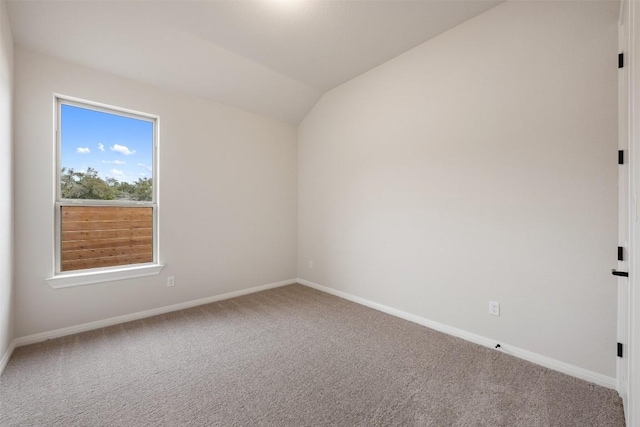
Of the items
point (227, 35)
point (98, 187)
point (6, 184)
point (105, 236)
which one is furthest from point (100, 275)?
point (227, 35)

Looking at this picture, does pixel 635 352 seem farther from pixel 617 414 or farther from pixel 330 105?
pixel 330 105

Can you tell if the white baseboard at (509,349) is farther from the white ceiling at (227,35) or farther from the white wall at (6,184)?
the white wall at (6,184)

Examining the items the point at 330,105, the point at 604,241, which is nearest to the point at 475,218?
the point at 604,241

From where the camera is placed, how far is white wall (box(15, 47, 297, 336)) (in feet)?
7.91

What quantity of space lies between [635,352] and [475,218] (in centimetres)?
139

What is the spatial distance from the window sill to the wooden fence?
11 centimetres

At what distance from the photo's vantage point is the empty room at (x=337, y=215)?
1756 mm

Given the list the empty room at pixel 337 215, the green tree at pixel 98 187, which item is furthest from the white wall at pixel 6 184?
the green tree at pixel 98 187

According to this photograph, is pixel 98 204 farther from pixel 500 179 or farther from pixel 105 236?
pixel 500 179

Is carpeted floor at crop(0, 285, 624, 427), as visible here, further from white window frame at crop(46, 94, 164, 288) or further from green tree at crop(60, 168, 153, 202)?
green tree at crop(60, 168, 153, 202)

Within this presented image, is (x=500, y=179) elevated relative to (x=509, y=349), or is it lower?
elevated

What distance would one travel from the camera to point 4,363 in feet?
6.71

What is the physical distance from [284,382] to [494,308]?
6.12 feet

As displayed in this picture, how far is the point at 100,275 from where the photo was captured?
2.75 meters
